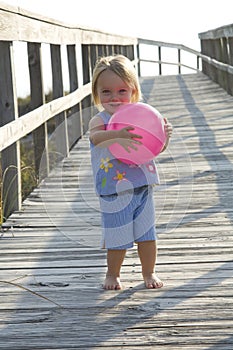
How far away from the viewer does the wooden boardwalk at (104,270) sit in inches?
120

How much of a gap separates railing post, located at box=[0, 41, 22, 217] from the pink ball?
1760 mm

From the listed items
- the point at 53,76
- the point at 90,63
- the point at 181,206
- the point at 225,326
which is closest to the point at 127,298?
the point at 225,326

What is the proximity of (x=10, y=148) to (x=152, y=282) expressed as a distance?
2.03 metres

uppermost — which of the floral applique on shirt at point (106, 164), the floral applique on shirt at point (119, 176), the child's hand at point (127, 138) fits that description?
the child's hand at point (127, 138)

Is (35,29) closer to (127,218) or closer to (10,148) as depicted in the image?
(10,148)

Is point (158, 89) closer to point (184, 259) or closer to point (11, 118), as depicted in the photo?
point (11, 118)

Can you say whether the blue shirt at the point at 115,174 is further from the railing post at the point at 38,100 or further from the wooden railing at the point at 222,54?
the wooden railing at the point at 222,54

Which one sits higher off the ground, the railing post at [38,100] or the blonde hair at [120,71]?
the blonde hair at [120,71]

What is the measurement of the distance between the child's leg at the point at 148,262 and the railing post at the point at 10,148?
1675 millimetres

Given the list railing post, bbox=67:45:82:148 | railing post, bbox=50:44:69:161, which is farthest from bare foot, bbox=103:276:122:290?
railing post, bbox=67:45:82:148

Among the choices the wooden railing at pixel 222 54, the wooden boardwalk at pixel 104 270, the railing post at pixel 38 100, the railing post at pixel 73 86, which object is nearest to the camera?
the wooden boardwalk at pixel 104 270

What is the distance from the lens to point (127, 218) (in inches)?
142

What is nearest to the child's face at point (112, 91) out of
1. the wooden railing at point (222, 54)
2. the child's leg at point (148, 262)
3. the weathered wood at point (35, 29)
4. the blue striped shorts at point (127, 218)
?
the blue striped shorts at point (127, 218)

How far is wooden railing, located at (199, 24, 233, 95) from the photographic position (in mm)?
12070
